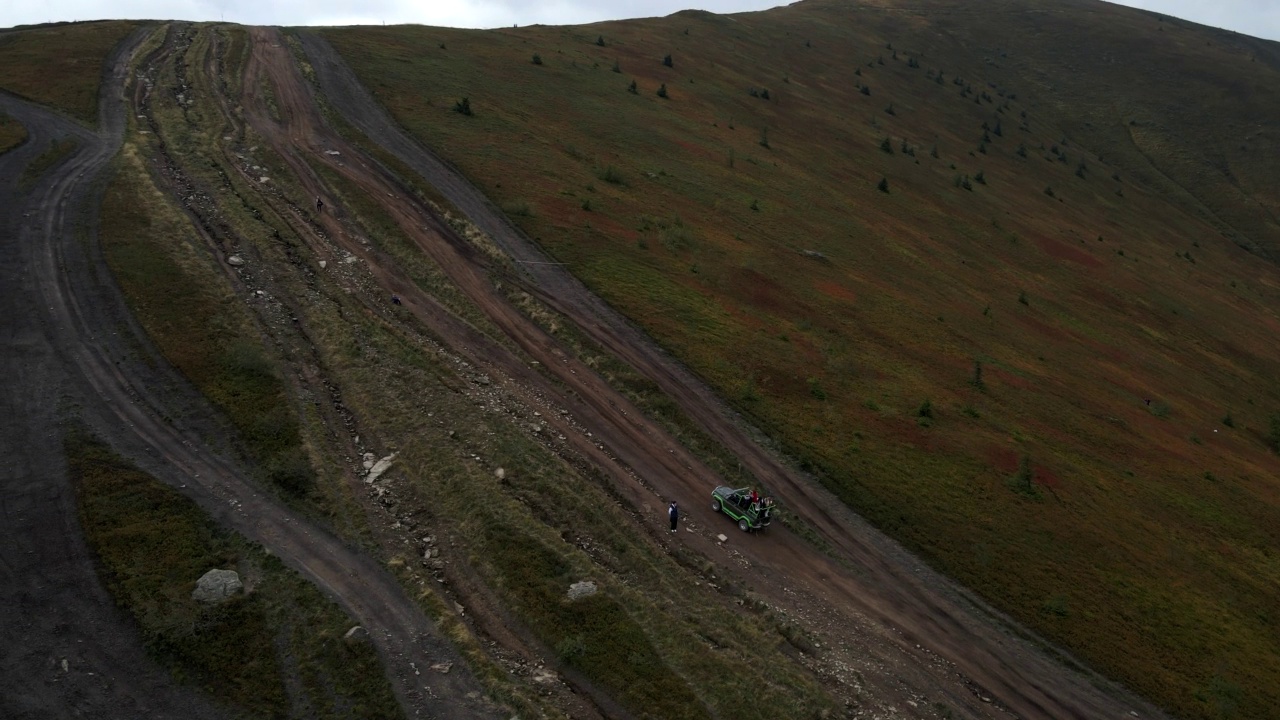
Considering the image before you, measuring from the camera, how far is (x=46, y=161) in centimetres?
4622

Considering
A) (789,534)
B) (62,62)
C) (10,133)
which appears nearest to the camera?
(789,534)

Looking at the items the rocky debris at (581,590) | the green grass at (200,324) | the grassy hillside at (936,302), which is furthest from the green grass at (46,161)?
the rocky debris at (581,590)

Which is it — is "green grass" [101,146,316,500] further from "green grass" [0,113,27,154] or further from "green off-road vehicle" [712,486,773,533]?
"green off-road vehicle" [712,486,773,533]

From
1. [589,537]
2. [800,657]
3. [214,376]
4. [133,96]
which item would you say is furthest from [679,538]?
[133,96]

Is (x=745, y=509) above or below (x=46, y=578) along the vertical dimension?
below

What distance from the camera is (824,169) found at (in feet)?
286

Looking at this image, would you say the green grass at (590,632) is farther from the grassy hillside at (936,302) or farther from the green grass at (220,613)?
the grassy hillside at (936,302)

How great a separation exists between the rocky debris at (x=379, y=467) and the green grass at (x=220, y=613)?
5.10m

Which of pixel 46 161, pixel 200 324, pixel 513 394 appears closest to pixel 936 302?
pixel 513 394

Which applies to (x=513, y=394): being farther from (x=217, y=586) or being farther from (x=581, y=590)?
(x=217, y=586)

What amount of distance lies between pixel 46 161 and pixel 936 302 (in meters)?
64.2

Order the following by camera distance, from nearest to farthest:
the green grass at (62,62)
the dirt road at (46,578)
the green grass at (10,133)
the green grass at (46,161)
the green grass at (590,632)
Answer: the dirt road at (46,578) → the green grass at (590,632) → the green grass at (46,161) → the green grass at (10,133) → the green grass at (62,62)

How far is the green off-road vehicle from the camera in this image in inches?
1211

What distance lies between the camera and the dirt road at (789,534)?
26.6 meters
